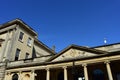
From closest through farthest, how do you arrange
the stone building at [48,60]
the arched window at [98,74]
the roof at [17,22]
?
the stone building at [48,60]
the arched window at [98,74]
the roof at [17,22]

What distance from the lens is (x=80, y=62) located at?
2083cm

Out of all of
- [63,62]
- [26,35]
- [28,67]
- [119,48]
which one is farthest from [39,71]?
[119,48]

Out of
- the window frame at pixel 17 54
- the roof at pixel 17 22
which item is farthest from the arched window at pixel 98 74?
the roof at pixel 17 22

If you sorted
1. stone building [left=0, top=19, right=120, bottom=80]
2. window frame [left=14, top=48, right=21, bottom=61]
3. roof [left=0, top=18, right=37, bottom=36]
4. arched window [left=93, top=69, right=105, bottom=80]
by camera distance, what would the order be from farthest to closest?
1. roof [left=0, top=18, right=37, bottom=36]
2. window frame [left=14, top=48, right=21, bottom=61]
3. arched window [left=93, top=69, right=105, bottom=80]
4. stone building [left=0, top=19, right=120, bottom=80]

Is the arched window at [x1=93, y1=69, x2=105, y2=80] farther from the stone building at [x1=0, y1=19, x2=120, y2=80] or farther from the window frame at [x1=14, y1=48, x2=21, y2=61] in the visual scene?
the window frame at [x1=14, y1=48, x2=21, y2=61]

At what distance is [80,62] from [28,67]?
8193 millimetres

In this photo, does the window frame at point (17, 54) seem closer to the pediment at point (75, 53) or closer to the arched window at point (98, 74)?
the pediment at point (75, 53)

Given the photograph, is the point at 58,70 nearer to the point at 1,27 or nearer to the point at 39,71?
the point at 39,71

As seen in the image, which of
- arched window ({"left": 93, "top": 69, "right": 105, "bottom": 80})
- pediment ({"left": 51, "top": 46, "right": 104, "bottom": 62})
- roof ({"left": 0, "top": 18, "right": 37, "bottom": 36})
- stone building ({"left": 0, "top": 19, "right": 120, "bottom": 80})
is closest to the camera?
stone building ({"left": 0, "top": 19, "right": 120, "bottom": 80})

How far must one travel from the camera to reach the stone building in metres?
20.3

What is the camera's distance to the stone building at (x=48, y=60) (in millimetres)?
20266

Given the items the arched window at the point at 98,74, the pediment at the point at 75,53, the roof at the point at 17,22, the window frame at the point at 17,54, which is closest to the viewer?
the pediment at the point at 75,53

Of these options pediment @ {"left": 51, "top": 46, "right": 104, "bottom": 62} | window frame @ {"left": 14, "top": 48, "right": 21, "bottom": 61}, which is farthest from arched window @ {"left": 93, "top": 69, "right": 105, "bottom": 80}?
window frame @ {"left": 14, "top": 48, "right": 21, "bottom": 61}

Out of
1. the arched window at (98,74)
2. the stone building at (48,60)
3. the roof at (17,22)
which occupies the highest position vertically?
the roof at (17,22)
